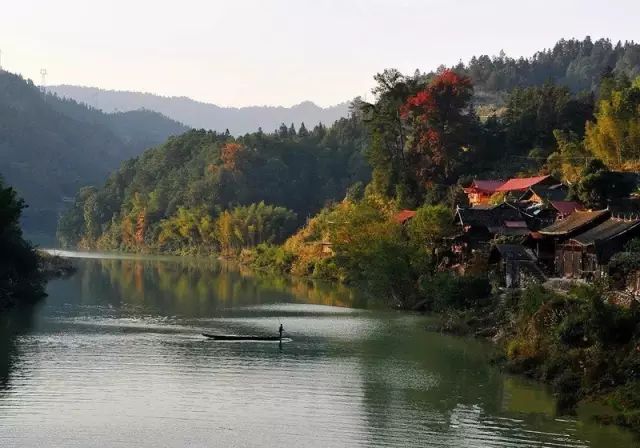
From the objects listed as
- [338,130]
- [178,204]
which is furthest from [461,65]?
[178,204]

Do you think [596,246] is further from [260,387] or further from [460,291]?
[260,387]

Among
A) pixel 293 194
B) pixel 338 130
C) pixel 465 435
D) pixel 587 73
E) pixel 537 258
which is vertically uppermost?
pixel 587 73

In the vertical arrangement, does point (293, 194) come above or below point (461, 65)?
below

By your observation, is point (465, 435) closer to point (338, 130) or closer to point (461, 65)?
point (338, 130)

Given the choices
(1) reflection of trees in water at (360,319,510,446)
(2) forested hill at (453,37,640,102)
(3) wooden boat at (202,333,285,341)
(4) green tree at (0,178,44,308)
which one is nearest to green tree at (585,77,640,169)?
(1) reflection of trees in water at (360,319,510,446)

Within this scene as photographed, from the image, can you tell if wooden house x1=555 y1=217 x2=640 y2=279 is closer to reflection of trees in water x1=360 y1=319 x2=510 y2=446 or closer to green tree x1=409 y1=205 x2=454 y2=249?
reflection of trees in water x1=360 y1=319 x2=510 y2=446

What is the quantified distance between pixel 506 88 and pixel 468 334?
130948 millimetres

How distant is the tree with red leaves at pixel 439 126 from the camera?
252ft

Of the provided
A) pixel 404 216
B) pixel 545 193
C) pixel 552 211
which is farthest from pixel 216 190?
pixel 552 211

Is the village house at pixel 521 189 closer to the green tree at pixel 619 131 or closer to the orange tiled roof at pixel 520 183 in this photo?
the orange tiled roof at pixel 520 183

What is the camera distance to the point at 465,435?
24938 millimetres

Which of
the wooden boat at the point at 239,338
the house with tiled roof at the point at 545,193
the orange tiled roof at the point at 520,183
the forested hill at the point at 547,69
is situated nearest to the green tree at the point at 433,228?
the house with tiled roof at the point at 545,193

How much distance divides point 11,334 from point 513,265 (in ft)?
79.7

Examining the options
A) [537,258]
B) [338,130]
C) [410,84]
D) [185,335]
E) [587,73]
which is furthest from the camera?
[587,73]
